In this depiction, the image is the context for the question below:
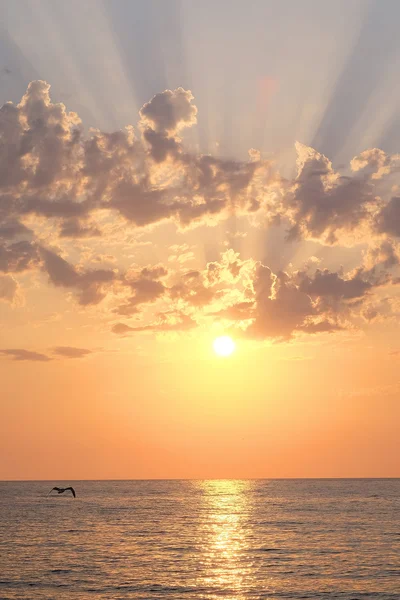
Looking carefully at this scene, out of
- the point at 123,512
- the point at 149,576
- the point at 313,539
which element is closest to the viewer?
the point at 149,576

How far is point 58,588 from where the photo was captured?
54875mm

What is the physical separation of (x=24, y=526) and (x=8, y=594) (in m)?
59.1

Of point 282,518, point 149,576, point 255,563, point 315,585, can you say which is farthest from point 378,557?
point 282,518

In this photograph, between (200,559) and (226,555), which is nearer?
(200,559)

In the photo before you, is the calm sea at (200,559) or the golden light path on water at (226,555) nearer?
the calm sea at (200,559)

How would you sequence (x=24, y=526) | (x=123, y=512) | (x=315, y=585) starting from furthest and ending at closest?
(x=123, y=512) < (x=24, y=526) < (x=315, y=585)

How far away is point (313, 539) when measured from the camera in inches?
3499

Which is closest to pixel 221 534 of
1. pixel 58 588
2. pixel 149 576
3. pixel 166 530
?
pixel 166 530

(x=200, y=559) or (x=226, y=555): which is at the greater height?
(x=226, y=555)

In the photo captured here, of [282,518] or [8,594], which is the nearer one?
[8,594]

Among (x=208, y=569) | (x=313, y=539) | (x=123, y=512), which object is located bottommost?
(x=208, y=569)

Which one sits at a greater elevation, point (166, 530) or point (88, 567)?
point (166, 530)

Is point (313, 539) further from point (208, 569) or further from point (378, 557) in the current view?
point (208, 569)

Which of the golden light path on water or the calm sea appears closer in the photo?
the calm sea
